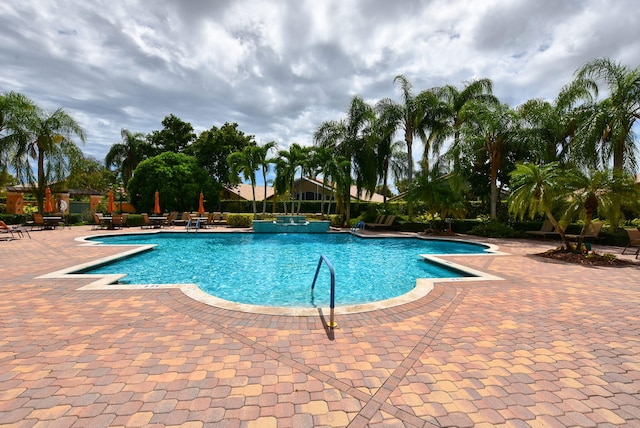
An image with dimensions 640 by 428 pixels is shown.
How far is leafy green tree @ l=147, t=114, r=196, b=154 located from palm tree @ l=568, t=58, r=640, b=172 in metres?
37.0

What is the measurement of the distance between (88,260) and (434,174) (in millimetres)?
18358

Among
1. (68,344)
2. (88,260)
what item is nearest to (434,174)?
(88,260)

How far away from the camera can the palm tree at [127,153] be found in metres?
39.1

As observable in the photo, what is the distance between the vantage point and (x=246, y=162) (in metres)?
23.5

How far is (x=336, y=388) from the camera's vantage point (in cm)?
300

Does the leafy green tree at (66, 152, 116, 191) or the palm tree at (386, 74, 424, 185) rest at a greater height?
the palm tree at (386, 74, 424, 185)

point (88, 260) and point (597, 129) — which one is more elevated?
point (597, 129)

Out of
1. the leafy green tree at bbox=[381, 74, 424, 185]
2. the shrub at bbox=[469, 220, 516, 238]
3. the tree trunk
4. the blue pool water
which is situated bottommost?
the blue pool water

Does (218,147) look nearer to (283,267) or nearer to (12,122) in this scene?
(12,122)

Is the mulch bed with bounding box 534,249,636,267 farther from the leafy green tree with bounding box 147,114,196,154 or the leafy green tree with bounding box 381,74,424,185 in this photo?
the leafy green tree with bounding box 147,114,196,154

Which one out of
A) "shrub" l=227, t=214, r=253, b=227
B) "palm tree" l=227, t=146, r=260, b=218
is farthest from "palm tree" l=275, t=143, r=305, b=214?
"shrub" l=227, t=214, r=253, b=227

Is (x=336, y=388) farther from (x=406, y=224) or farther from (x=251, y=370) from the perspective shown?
(x=406, y=224)

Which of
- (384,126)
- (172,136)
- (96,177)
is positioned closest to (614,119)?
(384,126)

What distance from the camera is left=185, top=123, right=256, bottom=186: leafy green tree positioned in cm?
3316
